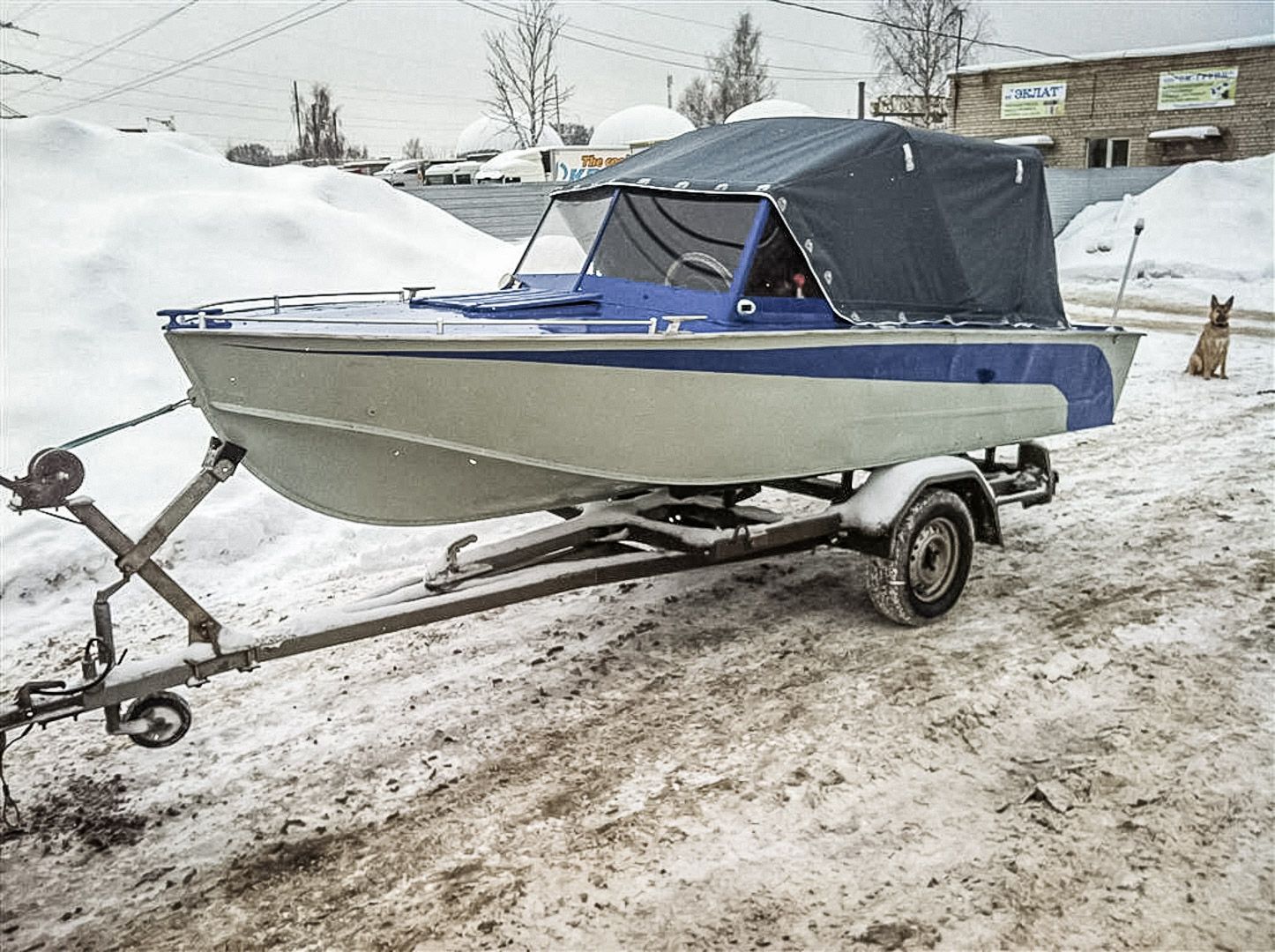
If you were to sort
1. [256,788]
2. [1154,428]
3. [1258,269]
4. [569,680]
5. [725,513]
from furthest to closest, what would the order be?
[1258,269], [1154,428], [725,513], [569,680], [256,788]

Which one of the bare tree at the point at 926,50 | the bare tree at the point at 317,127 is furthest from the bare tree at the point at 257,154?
the bare tree at the point at 926,50

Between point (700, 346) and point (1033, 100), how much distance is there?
3462 centimetres

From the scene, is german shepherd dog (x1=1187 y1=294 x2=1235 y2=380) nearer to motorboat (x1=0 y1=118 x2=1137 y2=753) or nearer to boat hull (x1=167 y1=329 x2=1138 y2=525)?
motorboat (x1=0 y1=118 x2=1137 y2=753)

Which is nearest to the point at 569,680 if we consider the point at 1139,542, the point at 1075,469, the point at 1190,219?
the point at 1139,542

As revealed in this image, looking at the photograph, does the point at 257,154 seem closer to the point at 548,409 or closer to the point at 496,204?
the point at 496,204

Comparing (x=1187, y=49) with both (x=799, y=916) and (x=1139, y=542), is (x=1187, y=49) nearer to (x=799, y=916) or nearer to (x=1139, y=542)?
(x=1139, y=542)

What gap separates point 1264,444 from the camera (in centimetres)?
881

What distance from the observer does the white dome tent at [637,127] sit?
36.2 metres

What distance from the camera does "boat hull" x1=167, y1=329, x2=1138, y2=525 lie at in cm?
405

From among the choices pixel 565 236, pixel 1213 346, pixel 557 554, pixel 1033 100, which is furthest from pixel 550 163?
pixel 557 554

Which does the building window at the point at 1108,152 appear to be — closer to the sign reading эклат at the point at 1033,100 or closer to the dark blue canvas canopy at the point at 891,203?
the sign reading эклат at the point at 1033,100

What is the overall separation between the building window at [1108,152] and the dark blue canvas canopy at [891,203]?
3131 cm

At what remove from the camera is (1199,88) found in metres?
31.6

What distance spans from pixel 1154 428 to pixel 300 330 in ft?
26.2
